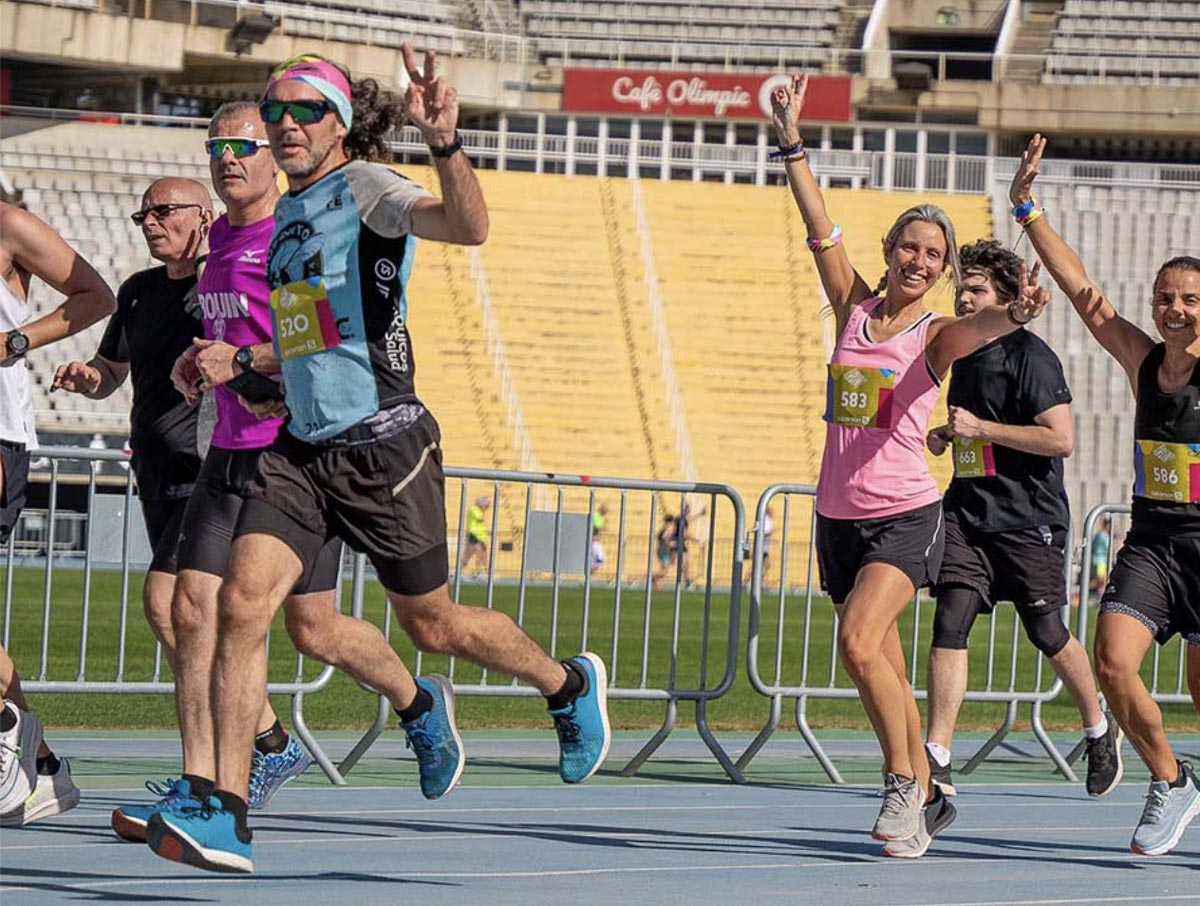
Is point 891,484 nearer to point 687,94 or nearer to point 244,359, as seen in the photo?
point 244,359

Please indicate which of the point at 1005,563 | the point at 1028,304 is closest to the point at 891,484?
the point at 1028,304

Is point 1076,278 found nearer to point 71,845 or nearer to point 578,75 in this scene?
point 71,845

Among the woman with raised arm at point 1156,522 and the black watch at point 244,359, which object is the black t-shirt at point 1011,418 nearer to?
the woman with raised arm at point 1156,522

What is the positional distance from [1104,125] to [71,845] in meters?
44.2

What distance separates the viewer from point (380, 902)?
226 inches

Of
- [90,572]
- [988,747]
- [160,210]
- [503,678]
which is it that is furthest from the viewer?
[988,747]

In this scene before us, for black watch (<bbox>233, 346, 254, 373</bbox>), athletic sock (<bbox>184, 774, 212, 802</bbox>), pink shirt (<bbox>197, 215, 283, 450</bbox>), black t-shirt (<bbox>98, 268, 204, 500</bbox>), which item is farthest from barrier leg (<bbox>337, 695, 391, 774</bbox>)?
athletic sock (<bbox>184, 774, 212, 802</bbox>)

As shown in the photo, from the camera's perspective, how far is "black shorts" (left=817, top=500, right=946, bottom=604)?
7.16 meters

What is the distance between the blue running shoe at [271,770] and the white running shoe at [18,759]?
2.63ft

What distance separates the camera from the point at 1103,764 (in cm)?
934

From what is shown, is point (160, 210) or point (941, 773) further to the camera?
point (941, 773)

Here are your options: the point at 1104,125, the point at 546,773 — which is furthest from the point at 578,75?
the point at 546,773

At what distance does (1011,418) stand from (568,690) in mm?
3005

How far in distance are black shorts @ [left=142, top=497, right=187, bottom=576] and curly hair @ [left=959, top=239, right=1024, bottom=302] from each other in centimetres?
315
